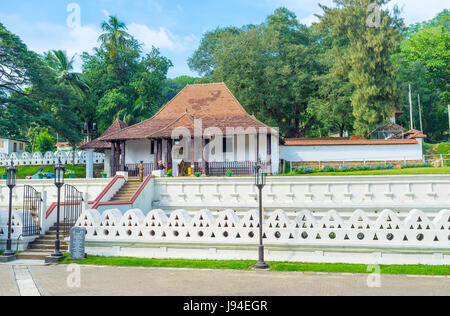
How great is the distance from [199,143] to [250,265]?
15.4 m

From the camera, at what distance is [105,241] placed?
41.2ft

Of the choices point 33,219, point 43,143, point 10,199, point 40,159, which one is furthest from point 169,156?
point 43,143

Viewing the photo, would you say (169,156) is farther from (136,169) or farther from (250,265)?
(250,265)

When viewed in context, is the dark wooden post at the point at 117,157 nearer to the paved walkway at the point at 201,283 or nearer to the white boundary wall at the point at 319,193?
the white boundary wall at the point at 319,193

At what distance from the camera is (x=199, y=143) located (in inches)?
996

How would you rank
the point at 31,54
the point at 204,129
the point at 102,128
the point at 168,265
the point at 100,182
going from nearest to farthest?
the point at 168,265, the point at 100,182, the point at 204,129, the point at 31,54, the point at 102,128

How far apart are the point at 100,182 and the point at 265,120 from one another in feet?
76.7

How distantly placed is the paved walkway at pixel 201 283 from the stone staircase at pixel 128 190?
7.74 meters

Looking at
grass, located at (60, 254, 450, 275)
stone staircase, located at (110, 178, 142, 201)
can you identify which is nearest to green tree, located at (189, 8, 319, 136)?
stone staircase, located at (110, 178, 142, 201)

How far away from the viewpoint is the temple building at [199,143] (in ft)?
77.0

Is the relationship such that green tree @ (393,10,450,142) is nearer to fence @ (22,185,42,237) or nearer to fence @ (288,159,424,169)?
fence @ (288,159,424,169)

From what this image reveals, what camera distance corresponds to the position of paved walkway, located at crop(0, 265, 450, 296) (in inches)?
314
